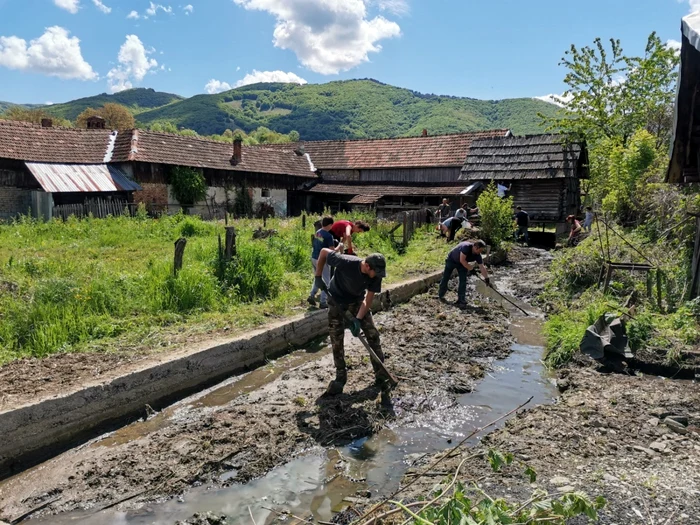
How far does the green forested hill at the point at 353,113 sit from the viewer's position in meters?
104

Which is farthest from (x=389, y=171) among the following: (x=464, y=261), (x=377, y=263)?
(x=377, y=263)

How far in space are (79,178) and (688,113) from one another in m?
21.1

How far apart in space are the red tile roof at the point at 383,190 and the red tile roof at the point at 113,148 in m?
4.02

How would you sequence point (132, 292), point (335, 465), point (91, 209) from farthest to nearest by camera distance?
point (91, 209) < point (132, 292) < point (335, 465)

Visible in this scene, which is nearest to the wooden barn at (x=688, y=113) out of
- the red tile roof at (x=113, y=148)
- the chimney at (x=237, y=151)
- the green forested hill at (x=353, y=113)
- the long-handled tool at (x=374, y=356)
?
the long-handled tool at (x=374, y=356)

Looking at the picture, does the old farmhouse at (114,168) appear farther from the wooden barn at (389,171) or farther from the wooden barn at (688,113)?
the wooden barn at (688,113)

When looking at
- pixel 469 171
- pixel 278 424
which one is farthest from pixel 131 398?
pixel 469 171

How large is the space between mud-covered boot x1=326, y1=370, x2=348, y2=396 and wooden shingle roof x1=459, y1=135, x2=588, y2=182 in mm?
19871

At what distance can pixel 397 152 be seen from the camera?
31766 mm

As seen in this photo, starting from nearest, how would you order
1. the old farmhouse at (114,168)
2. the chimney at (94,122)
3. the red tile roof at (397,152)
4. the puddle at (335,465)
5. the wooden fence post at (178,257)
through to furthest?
1. the puddle at (335,465)
2. the wooden fence post at (178,257)
3. the old farmhouse at (114,168)
4. the red tile roof at (397,152)
5. the chimney at (94,122)

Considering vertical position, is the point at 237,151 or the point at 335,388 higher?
the point at 237,151

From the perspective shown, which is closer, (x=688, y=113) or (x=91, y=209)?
(x=688, y=113)

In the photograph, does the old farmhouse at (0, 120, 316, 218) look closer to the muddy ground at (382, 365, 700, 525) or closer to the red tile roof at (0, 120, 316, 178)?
the red tile roof at (0, 120, 316, 178)

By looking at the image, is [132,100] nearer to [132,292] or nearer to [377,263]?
[132,292]
